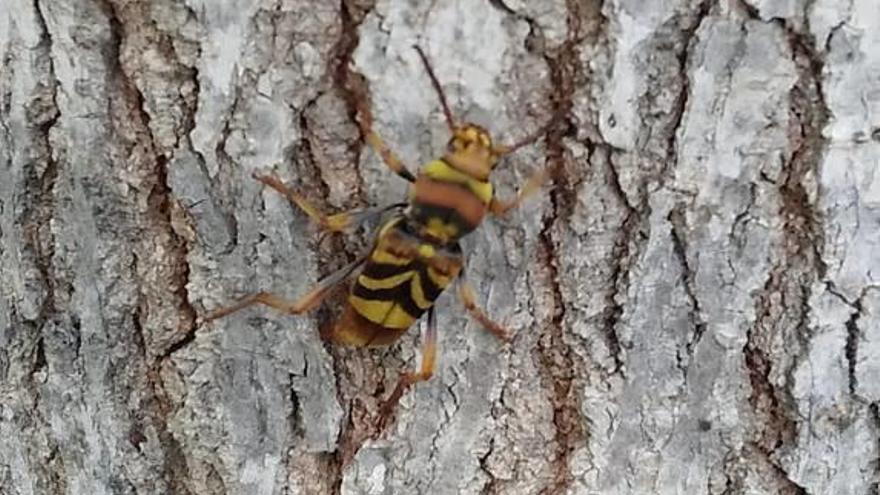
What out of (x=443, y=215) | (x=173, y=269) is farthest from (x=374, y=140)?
(x=173, y=269)

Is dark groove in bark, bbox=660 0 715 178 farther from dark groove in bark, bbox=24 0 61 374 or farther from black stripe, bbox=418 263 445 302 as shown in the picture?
dark groove in bark, bbox=24 0 61 374

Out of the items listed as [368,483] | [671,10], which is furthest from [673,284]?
[368,483]

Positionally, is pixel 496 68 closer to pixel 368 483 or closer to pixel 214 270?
pixel 214 270

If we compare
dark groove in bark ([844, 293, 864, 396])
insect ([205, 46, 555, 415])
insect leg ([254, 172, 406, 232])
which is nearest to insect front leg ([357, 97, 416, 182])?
insect ([205, 46, 555, 415])

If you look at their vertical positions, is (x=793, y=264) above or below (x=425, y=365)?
above

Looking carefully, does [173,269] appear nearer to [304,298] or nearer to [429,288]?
[304,298]
